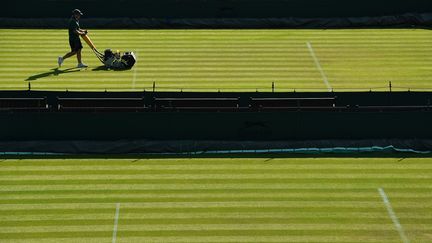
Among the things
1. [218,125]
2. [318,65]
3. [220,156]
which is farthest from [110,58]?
[220,156]

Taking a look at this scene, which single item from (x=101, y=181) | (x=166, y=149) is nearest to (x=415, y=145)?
(x=166, y=149)

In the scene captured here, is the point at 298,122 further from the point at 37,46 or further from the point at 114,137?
the point at 37,46

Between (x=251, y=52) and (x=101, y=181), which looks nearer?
(x=101, y=181)
